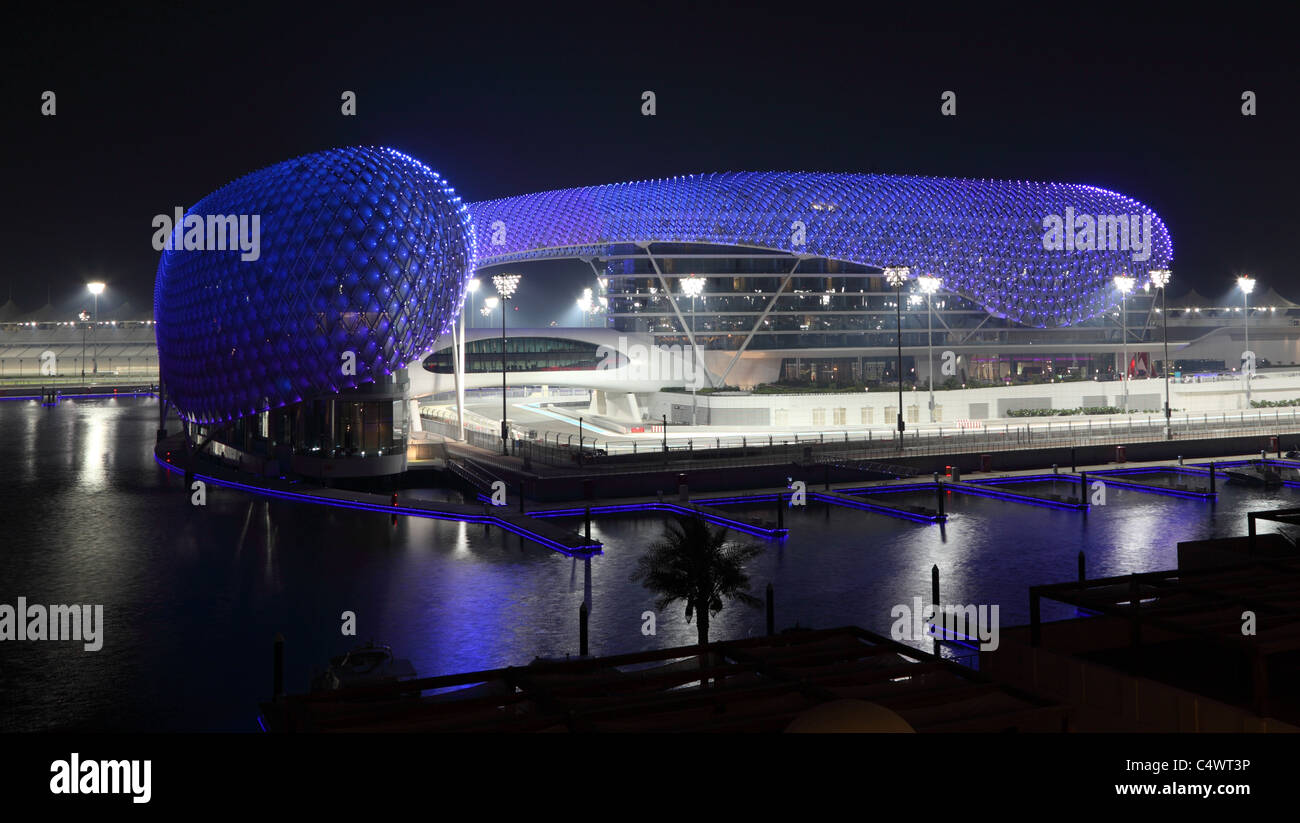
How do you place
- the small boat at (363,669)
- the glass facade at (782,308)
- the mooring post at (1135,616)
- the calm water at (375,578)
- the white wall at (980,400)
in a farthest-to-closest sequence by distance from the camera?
the glass facade at (782,308) → the white wall at (980,400) → the calm water at (375,578) → the small boat at (363,669) → the mooring post at (1135,616)

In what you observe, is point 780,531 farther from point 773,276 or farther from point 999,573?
point 773,276

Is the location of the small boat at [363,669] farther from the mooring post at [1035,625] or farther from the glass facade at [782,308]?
the glass facade at [782,308]

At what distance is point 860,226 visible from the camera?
78.0 m

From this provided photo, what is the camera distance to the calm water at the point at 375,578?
21781mm

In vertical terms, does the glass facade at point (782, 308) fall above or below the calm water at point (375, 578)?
above

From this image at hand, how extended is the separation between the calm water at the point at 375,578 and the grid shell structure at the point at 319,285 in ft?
18.8

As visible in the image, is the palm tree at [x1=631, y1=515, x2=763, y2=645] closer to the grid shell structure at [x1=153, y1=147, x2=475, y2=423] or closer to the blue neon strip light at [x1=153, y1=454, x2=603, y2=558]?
the blue neon strip light at [x1=153, y1=454, x2=603, y2=558]

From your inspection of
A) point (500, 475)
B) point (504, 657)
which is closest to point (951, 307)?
point (500, 475)

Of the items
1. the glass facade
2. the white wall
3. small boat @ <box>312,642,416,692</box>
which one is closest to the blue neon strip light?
small boat @ <box>312,642,416,692</box>

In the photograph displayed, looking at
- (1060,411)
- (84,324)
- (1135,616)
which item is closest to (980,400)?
(1060,411)

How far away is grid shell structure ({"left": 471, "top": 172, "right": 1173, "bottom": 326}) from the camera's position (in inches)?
3009

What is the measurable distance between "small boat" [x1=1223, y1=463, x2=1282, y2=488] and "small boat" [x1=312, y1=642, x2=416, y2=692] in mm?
40154

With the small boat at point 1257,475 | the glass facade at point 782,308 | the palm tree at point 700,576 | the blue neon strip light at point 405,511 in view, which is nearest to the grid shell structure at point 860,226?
the glass facade at point 782,308
